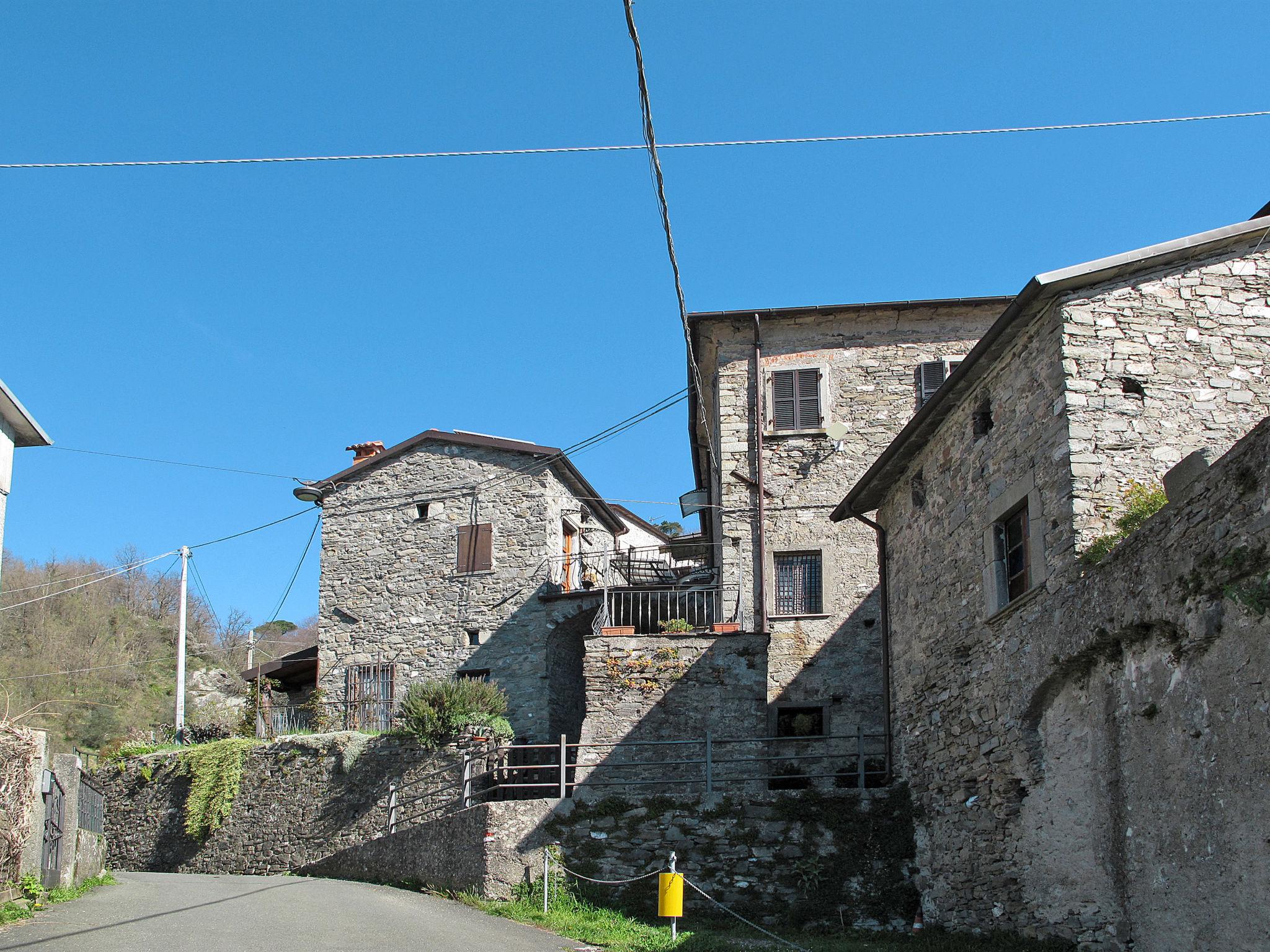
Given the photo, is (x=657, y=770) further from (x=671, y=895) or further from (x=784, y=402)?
(x=784, y=402)

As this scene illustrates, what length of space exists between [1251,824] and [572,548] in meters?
18.6

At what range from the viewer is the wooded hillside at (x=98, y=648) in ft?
107

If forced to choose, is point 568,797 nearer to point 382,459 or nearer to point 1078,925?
point 1078,925

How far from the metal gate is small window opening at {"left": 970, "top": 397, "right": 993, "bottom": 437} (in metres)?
10.3

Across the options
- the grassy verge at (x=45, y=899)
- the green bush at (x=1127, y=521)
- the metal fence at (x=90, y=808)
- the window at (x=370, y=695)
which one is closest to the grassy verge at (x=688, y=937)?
the green bush at (x=1127, y=521)

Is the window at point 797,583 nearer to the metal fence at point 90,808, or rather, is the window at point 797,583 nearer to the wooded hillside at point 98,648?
the metal fence at point 90,808

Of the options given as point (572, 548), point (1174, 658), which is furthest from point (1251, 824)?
point (572, 548)

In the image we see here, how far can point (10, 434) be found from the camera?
13.7 meters

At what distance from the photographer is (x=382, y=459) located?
2541 centimetres

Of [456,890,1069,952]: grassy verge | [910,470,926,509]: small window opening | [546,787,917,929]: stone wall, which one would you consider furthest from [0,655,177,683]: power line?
[910,470,926,509]: small window opening

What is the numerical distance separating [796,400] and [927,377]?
2.18 metres

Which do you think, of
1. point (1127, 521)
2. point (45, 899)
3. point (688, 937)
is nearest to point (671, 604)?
point (688, 937)

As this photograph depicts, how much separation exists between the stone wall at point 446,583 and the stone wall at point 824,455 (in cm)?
465

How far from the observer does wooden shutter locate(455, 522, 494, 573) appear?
2388 centimetres
